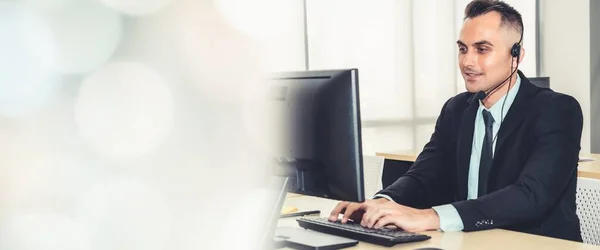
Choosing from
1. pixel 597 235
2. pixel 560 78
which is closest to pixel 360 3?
pixel 560 78

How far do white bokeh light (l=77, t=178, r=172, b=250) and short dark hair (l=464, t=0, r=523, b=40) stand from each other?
170 cm

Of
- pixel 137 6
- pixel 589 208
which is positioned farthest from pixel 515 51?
pixel 137 6

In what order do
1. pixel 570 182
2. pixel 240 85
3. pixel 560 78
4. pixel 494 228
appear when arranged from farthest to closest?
pixel 560 78, pixel 570 182, pixel 494 228, pixel 240 85

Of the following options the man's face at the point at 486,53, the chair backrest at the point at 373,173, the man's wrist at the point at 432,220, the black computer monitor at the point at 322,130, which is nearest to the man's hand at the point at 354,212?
the man's wrist at the point at 432,220

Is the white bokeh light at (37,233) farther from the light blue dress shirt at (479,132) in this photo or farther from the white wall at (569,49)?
the white wall at (569,49)

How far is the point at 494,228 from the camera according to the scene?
5.26 feet

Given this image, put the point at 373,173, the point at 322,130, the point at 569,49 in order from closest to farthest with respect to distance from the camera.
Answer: the point at 322,130
the point at 373,173
the point at 569,49

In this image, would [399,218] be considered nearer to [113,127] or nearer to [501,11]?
[501,11]

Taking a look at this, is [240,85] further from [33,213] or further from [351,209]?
[351,209]

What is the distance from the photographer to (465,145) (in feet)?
6.29

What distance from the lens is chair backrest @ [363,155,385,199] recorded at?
2469 millimetres

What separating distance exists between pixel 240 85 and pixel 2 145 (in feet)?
0.55

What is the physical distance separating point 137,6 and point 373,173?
217 cm

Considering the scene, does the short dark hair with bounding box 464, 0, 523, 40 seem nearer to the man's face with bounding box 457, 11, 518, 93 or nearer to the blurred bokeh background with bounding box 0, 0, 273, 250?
the man's face with bounding box 457, 11, 518, 93
